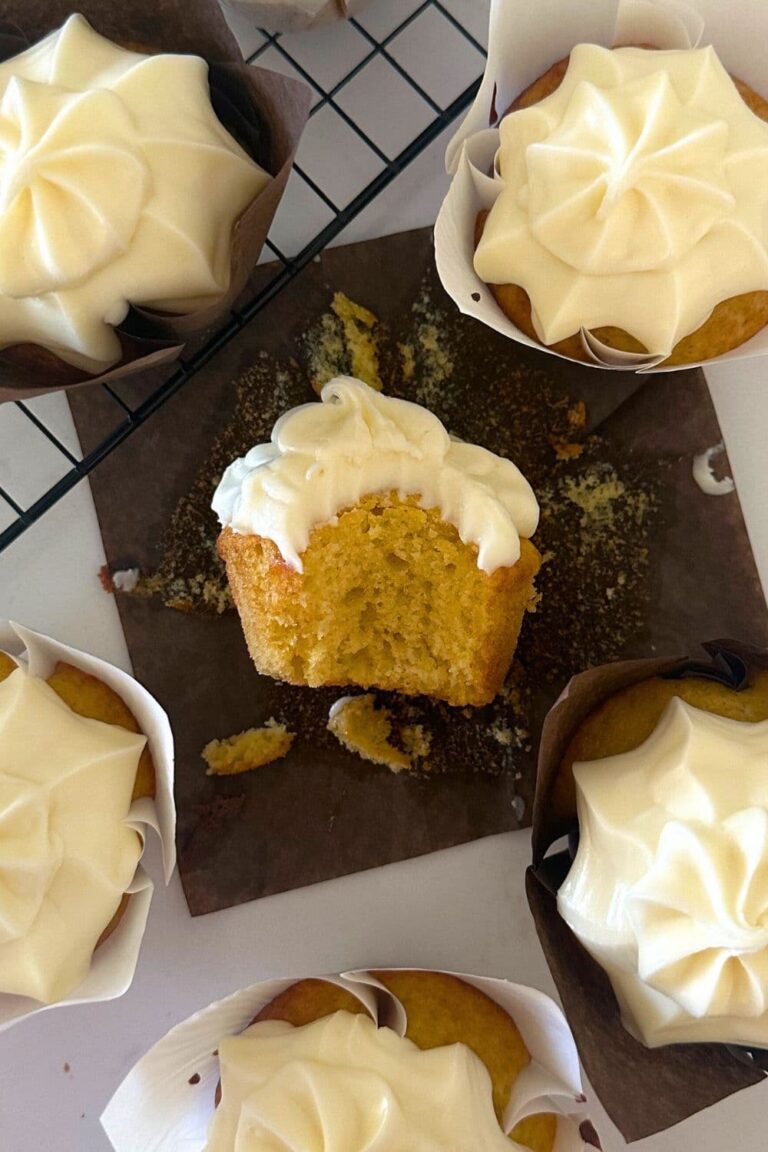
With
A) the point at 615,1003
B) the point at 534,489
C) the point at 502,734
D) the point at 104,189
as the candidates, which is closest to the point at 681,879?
the point at 615,1003

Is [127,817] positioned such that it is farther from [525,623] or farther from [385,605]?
[525,623]

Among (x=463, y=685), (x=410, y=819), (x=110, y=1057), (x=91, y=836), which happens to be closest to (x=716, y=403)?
(x=463, y=685)

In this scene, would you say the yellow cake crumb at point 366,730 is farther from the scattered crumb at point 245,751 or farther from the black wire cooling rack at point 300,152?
the black wire cooling rack at point 300,152

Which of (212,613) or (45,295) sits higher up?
(45,295)

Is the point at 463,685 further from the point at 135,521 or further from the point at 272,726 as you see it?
the point at 135,521

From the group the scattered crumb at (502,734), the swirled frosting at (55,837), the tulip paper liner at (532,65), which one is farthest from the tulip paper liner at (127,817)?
the tulip paper liner at (532,65)
